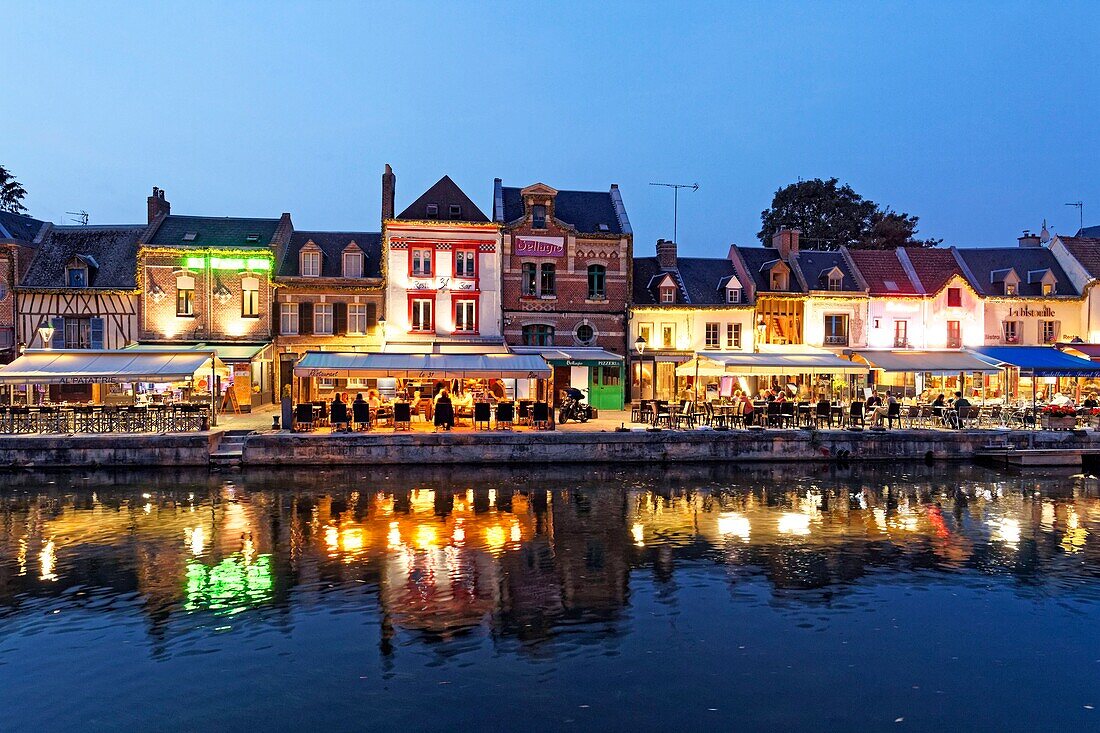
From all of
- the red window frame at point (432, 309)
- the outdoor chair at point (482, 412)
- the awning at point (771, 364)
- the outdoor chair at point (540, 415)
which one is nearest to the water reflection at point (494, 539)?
the outdoor chair at point (540, 415)

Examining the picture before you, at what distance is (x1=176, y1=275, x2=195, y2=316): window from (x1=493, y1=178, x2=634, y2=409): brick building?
36.5ft

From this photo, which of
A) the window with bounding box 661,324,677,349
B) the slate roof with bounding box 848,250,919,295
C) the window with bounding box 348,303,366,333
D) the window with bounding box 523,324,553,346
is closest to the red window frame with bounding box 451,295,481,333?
the window with bounding box 523,324,553,346

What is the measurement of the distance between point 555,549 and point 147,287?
21.4 m

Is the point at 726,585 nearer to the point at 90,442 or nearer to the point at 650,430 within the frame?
the point at 650,430

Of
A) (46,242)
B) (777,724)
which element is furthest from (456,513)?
(46,242)

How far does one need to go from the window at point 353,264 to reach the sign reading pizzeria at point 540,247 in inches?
223

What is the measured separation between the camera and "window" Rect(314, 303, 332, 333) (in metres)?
29.2

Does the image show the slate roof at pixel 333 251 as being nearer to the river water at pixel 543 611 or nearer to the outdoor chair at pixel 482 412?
the outdoor chair at pixel 482 412

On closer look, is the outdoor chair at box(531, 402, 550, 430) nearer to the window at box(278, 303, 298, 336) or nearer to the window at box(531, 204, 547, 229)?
the window at box(531, 204, 547, 229)

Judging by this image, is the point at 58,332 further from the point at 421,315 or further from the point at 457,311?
the point at 457,311

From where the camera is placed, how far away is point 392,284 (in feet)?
95.2

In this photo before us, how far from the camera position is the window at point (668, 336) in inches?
1211

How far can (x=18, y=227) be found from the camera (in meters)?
30.8

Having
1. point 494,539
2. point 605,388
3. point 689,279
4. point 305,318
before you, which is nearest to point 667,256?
point 689,279
